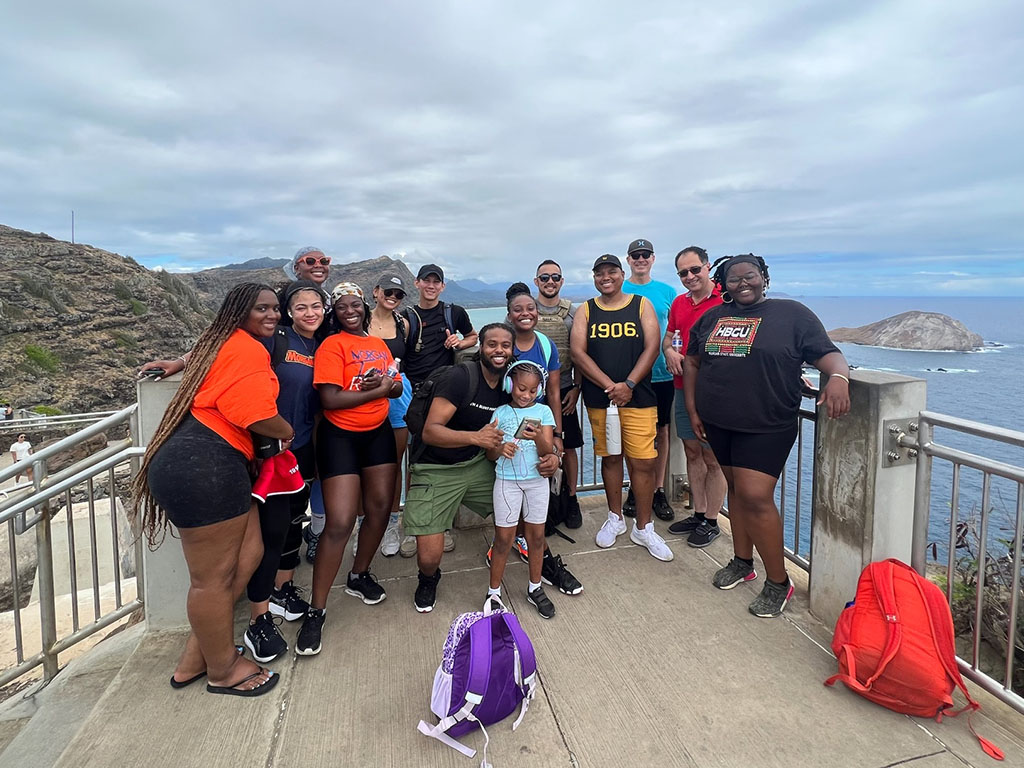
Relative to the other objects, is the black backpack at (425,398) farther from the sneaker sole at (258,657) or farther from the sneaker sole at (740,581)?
the sneaker sole at (740,581)

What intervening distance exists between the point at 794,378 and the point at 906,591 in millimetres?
1213

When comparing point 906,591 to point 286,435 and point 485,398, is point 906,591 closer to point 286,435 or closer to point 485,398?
point 485,398

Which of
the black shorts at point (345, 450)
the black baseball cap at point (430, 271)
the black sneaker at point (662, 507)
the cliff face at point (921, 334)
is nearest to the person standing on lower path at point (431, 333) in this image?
the black baseball cap at point (430, 271)

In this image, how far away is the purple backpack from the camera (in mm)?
2324

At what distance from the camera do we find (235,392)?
8.00 ft

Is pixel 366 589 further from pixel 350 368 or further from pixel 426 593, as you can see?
pixel 350 368

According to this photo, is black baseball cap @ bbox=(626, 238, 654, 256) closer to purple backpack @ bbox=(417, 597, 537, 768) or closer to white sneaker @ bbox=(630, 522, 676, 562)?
white sneaker @ bbox=(630, 522, 676, 562)

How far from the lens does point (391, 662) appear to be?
2896 mm

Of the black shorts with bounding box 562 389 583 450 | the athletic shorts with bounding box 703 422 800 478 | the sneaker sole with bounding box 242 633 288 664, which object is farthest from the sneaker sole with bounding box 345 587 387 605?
the athletic shorts with bounding box 703 422 800 478

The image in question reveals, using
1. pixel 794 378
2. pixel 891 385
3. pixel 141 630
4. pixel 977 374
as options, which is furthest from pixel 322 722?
pixel 977 374

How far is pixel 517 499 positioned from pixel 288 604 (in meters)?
1.61

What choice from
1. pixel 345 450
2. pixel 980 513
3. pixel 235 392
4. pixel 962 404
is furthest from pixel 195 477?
pixel 962 404

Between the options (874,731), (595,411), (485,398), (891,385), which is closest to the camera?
(874,731)

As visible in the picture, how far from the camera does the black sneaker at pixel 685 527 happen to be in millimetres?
4422
